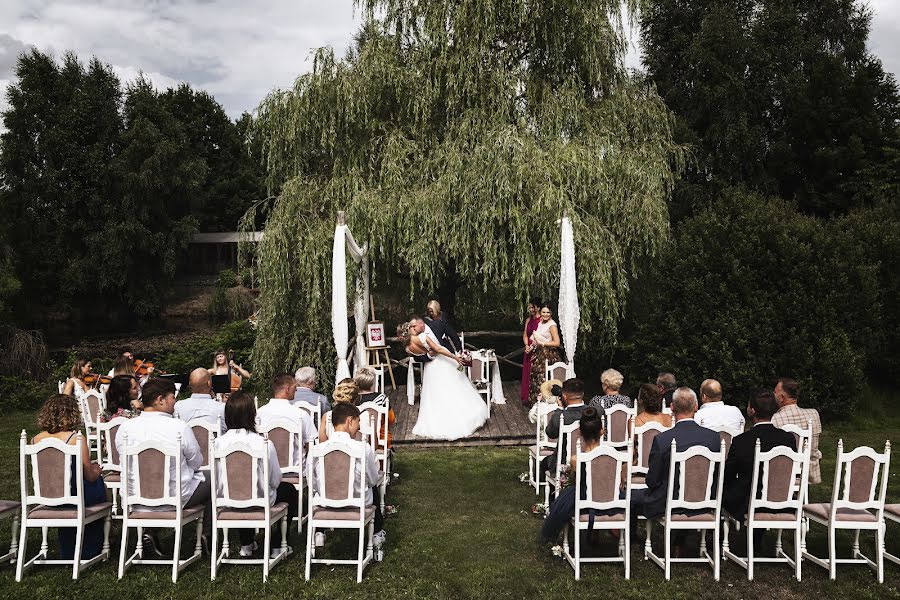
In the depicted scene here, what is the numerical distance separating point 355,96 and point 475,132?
2.38m

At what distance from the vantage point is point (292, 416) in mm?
7129

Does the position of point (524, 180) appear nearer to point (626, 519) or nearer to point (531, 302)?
point (531, 302)

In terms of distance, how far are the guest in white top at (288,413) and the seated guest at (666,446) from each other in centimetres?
311

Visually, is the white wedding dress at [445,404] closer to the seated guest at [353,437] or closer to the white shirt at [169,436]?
the seated guest at [353,437]

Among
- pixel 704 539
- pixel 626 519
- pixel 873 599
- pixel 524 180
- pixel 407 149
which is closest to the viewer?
pixel 873 599

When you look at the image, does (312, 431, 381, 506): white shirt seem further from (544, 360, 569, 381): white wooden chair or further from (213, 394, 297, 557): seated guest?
(544, 360, 569, 381): white wooden chair

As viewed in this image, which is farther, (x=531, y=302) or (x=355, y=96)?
(x=355, y=96)

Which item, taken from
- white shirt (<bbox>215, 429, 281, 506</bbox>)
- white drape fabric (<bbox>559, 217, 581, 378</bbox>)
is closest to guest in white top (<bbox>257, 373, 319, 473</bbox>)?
white shirt (<bbox>215, 429, 281, 506</bbox>)

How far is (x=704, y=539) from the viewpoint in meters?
6.30

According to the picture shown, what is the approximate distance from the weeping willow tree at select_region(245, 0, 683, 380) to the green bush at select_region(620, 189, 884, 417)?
40.7 inches

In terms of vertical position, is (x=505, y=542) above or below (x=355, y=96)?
below

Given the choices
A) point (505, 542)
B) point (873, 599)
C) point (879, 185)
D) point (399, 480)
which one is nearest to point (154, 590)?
point (505, 542)

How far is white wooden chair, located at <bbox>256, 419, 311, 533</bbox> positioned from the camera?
682 centimetres

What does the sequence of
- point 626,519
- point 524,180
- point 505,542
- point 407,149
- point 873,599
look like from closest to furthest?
1. point 873,599
2. point 626,519
3. point 505,542
4. point 524,180
5. point 407,149
